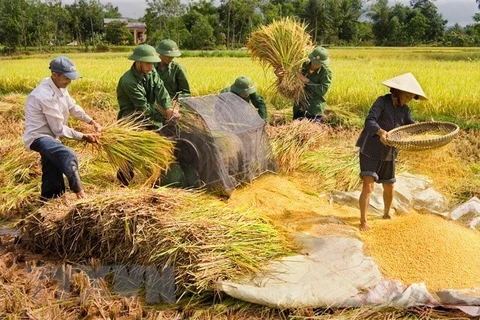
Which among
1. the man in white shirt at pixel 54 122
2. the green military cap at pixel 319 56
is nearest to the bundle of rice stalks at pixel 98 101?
the green military cap at pixel 319 56

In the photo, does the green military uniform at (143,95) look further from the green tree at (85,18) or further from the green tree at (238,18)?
the green tree at (85,18)

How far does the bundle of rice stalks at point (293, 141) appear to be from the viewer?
5.45m

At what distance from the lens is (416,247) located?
11.4 feet

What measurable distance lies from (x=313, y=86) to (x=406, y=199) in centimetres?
209

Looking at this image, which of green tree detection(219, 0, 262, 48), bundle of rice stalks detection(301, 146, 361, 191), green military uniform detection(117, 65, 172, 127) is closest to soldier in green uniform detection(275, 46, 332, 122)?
bundle of rice stalks detection(301, 146, 361, 191)

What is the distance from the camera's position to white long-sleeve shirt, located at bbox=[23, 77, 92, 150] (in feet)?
13.0

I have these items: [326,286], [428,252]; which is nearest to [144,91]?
[326,286]

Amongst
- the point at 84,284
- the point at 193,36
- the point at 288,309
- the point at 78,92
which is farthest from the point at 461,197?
the point at 193,36

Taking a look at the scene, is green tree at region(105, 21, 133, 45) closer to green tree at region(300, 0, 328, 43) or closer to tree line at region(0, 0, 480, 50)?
tree line at region(0, 0, 480, 50)

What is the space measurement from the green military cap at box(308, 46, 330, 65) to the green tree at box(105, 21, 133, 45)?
38.2m

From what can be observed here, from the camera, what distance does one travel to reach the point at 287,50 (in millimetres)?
6398

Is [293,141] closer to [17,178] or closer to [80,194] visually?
[80,194]

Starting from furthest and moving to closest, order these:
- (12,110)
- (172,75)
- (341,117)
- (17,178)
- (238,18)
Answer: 1. (238,18)
2. (12,110)
3. (341,117)
4. (172,75)
5. (17,178)

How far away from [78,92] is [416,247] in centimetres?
791
